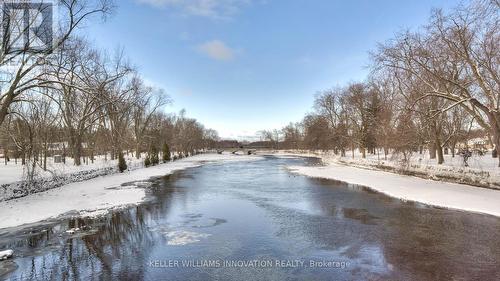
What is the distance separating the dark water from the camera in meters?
7.96

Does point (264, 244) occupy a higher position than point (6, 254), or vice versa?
point (6, 254)

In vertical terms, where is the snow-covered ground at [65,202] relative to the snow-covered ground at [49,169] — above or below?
below

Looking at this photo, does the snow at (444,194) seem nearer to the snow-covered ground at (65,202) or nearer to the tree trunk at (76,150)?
the snow-covered ground at (65,202)

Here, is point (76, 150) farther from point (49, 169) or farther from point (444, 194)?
point (444, 194)

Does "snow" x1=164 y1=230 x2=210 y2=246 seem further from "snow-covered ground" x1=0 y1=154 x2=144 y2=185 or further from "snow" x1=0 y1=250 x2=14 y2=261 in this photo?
"snow-covered ground" x1=0 y1=154 x2=144 y2=185

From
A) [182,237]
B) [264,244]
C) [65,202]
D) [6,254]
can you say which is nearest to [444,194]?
[264,244]

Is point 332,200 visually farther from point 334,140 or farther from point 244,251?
point 334,140

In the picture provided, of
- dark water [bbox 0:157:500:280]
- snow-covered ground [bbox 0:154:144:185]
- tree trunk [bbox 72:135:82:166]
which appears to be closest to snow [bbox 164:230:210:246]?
dark water [bbox 0:157:500:280]

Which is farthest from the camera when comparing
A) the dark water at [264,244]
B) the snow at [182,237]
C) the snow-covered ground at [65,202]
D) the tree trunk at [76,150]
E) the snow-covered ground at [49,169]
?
the tree trunk at [76,150]

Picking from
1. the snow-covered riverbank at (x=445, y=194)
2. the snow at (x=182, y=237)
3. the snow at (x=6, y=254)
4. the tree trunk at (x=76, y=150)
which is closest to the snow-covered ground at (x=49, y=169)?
the tree trunk at (x=76, y=150)

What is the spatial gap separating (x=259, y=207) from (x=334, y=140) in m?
53.2

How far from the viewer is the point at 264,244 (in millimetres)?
A: 10234

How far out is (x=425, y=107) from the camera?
29.2 m

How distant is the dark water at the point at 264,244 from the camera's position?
796cm
